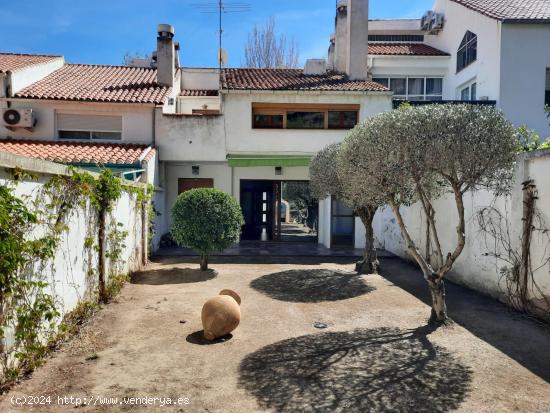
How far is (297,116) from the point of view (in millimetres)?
18656

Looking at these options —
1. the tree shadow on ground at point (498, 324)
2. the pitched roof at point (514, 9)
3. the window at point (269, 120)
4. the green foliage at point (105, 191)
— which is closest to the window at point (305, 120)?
the window at point (269, 120)

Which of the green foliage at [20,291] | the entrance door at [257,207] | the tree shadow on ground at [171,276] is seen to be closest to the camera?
the green foliage at [20,291]

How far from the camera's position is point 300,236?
2262 cm

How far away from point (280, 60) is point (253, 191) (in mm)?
18595

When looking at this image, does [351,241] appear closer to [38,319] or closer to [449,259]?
[449,259]

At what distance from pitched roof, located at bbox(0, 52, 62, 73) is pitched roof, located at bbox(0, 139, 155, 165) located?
11.2 feet

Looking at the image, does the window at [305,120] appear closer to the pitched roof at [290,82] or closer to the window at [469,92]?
the pitched roof at [290,82]

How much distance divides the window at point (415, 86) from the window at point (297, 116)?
6.55 metres

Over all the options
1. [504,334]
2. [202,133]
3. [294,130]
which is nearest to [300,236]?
[294,130]

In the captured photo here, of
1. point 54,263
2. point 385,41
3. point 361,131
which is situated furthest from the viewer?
point 385,41

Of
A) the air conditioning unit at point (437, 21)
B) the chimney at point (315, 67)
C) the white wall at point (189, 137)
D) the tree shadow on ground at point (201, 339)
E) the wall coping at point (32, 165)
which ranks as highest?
the air conditioning unit at point (437, 21)

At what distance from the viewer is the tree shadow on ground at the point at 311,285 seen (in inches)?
394

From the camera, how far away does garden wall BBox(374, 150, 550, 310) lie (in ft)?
26.1

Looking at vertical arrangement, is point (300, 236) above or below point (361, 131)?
below
